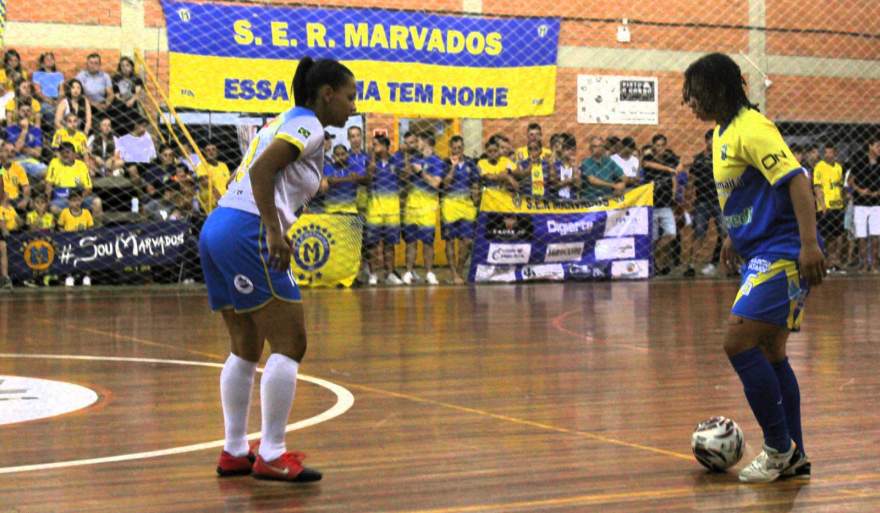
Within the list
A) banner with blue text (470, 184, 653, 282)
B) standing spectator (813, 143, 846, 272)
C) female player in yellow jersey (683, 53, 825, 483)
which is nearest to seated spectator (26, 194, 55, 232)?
banner with blue text (470, 184, 653, 282)

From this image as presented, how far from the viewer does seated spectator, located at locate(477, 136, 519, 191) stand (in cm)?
1781

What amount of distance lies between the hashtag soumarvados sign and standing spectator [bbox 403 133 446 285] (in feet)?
9.29

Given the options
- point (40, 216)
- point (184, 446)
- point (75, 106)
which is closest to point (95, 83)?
point (75, 106)

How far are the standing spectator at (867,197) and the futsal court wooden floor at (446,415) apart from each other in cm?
911

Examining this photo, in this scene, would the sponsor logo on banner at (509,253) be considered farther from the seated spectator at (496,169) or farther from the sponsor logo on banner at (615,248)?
the sponsor logo on banner at (615,248)

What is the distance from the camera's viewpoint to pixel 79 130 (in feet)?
54.0

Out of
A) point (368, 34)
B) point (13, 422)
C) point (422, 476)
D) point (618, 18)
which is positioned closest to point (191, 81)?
point (368, 34)

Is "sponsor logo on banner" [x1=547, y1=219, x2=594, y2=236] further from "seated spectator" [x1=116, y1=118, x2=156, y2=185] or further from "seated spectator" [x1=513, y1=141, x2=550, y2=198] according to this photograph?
"seated spectator" [x1=116, y1=118, x2=156, y2=185]

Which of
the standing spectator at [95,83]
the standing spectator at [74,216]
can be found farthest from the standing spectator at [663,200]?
the standing spectator at [74,216]

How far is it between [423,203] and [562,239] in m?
2.15

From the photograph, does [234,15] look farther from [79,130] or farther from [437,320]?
[437,320]

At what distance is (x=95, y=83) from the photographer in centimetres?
1722

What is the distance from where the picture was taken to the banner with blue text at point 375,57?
16672 mm

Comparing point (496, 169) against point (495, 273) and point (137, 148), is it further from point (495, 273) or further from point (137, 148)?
point (137, 148)
